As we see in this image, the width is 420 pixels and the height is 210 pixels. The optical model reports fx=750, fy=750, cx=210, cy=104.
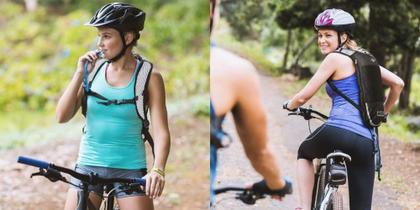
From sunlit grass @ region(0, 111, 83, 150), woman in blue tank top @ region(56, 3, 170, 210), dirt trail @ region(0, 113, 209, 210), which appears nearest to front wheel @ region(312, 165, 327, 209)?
woman in blue tank top @ region(56, 3, 170, 210)

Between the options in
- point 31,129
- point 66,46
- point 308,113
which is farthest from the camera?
point 66,46

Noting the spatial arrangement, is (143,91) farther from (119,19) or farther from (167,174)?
(167,174)

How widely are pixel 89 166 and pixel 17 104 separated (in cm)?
702

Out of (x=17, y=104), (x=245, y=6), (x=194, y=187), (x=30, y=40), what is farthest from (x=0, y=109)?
(x=245, y=6)

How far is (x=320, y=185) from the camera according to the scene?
142 inches

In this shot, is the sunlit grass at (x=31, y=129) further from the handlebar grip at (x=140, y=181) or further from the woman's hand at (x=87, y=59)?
the handlebar grip at (x=140, y=181)

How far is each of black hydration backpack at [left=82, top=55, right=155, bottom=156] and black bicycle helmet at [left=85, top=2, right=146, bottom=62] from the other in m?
0.10

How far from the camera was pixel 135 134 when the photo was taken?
335 cm

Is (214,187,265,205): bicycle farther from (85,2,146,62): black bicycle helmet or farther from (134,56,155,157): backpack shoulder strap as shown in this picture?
(85,2,146,62): black bicycle helmet

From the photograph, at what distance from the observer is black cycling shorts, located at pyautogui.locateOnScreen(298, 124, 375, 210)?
347 centimetres

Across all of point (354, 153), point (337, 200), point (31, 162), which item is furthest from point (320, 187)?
point (31, 162)

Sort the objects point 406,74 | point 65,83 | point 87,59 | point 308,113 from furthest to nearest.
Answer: point 65,83 → point 406,74 → point 308,113 → point 87,59

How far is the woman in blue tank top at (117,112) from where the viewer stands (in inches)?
129

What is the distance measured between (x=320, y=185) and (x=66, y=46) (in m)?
7.50
